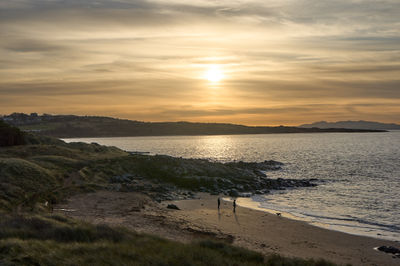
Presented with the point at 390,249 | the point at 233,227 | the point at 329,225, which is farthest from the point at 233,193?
the point at 390,249

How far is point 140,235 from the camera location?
65.1 ft

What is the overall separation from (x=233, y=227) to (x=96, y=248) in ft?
49.0

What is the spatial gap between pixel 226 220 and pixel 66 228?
1604 centimetres

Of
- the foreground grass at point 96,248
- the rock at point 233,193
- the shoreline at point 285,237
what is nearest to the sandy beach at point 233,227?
the shoreline at point 285,237

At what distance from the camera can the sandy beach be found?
890 inches

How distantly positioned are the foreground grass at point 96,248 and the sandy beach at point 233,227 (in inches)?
171

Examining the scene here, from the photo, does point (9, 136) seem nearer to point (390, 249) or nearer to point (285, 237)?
point (285, 237)

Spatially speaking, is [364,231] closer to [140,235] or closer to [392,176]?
[140,235]

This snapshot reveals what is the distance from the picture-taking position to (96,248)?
15.8 meters

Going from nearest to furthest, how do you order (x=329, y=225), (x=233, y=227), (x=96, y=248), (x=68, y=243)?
1. (x=96, y=248)
2. (x=68, y=243)
3. (x=233, y=227)
4. (x=329, y=225)

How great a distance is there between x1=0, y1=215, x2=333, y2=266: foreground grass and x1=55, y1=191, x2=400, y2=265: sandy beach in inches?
171

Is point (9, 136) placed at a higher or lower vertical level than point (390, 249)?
higher

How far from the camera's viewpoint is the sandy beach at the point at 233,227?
22609 millimetres

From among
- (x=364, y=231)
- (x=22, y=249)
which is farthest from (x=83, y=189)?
(x=364, y=231)
